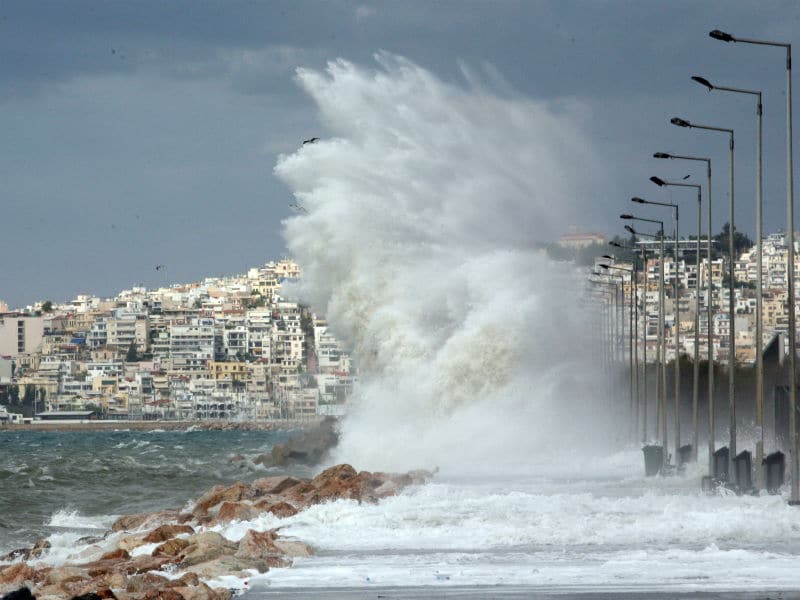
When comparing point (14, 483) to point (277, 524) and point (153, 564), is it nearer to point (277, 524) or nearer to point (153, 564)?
point (277, 524)

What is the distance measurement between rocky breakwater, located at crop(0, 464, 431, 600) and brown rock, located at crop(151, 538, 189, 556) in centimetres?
1

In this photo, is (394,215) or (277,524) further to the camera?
(394,215)

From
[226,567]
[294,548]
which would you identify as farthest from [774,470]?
[226,567]

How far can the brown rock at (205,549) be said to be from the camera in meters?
21.2

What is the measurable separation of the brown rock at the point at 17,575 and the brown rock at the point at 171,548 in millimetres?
2044

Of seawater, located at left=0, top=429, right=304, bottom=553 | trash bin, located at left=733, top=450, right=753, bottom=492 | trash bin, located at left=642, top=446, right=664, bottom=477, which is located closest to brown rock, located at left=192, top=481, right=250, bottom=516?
seawater, located at left=0, top=429, right=304, bottom=553

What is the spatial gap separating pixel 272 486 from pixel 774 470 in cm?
1263

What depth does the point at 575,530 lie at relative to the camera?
939 inches

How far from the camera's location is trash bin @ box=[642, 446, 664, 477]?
43.5 meters

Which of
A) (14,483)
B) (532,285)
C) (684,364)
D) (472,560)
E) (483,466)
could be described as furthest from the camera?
(684,364)

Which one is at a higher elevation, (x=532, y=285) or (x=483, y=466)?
(x=532, y=285)

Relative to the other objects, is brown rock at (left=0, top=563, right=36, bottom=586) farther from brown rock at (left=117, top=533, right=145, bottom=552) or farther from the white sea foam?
the white sea foam

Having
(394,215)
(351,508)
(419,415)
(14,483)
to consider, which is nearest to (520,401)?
(419,415)

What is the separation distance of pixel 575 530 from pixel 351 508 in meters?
6.69
